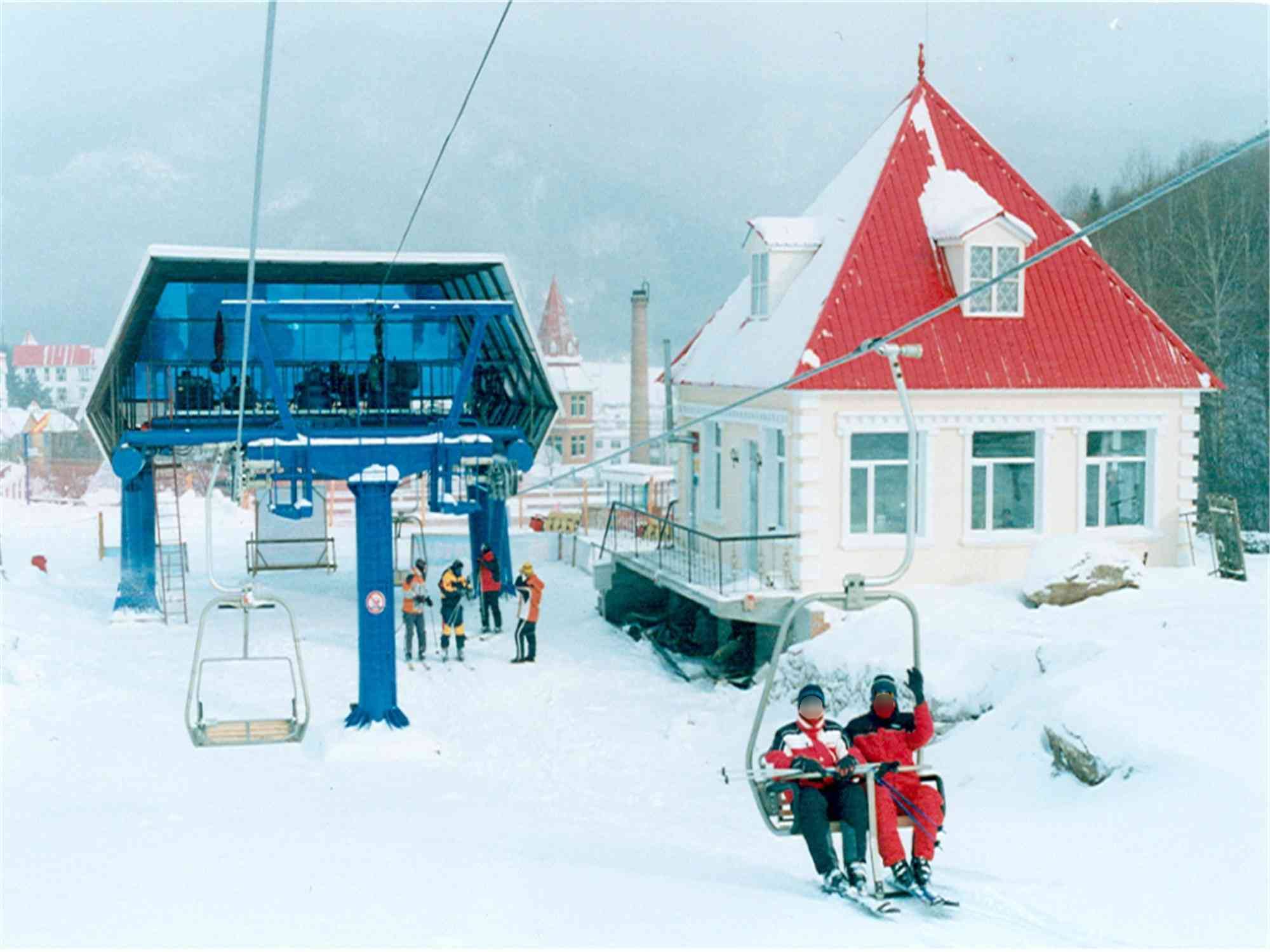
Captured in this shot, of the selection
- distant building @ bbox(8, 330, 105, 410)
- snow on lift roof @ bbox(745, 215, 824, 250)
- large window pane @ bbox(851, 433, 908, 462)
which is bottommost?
large window pane @ bbox(851, 433, 908, 462)

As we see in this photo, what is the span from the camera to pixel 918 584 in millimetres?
20500

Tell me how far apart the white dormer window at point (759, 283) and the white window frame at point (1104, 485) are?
5.30 m

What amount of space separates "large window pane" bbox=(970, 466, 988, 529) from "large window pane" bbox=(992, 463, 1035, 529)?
0.12 metres

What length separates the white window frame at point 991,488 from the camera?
20.7 metres

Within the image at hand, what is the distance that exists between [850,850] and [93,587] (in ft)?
76.6

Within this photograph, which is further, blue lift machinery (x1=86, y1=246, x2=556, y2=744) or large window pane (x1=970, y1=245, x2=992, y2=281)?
large window pane (x1=970, y1=245, x2=992, y2=281)

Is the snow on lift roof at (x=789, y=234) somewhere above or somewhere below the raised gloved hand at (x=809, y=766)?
above

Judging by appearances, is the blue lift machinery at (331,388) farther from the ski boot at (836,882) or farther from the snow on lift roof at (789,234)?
the ski boot at (836,882)

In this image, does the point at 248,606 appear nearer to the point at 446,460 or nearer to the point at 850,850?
the point at 446,460

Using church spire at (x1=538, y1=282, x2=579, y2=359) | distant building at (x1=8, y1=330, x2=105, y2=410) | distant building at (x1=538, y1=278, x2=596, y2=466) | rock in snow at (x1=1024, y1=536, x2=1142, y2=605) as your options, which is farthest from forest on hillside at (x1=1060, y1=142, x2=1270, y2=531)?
distant building at (x1=8, y1=330, x2=105, y2=410)

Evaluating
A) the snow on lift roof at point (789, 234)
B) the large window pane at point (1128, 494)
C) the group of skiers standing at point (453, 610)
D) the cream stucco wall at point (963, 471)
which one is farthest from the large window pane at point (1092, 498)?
the group of skiers standing at point (453, 610)

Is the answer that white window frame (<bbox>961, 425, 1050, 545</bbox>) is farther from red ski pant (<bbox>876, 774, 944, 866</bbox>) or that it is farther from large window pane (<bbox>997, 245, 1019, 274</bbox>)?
red ski pant (<bbox>876, 774, 944, 866</bbox>)

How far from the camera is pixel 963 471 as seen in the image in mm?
20672

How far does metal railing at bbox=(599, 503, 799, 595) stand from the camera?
2039 cm
